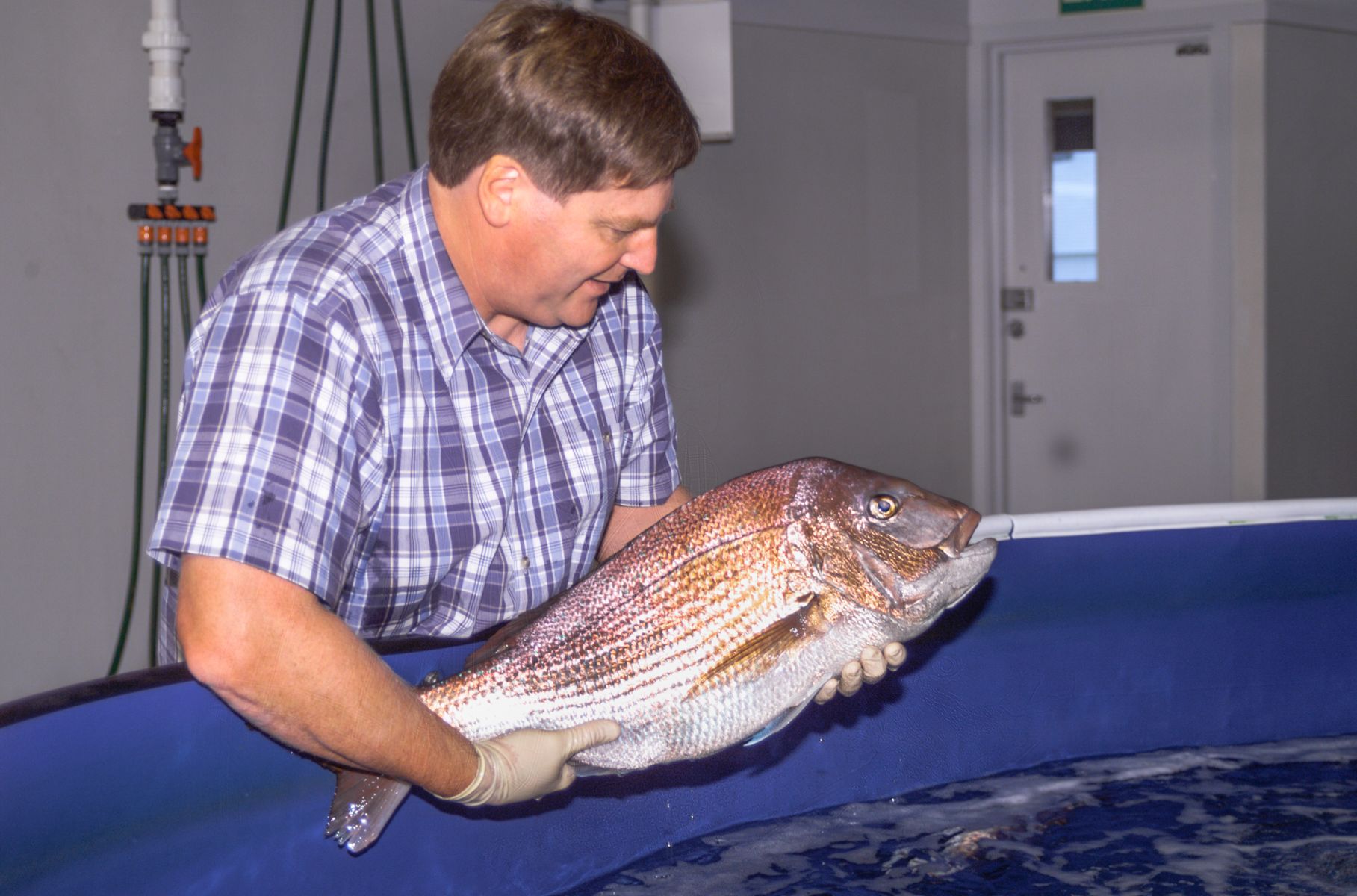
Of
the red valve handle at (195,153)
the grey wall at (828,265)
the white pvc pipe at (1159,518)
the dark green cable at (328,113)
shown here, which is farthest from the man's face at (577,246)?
the grey wall at (828,265)

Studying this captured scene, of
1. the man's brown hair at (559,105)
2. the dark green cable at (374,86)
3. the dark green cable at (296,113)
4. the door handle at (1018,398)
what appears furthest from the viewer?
the door handle at (1018,398)

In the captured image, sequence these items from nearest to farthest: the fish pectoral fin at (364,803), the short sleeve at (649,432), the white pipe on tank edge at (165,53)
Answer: the fish pectoral fin at (364,803) → the short sleeve at (649,432) → the white pipe on tank edge at (165,53)

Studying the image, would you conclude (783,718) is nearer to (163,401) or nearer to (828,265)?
(163,401)

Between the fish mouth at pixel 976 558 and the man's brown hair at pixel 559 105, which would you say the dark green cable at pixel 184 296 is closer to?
the man's brown hair at pixel 559 105

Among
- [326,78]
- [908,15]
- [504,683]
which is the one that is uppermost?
[908,15]

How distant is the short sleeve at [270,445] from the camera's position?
123 centimetres

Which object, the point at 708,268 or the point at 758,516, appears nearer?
the point at 758,516

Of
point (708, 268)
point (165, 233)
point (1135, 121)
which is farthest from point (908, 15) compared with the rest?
point (165, 233)

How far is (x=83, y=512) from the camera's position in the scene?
10.4ft

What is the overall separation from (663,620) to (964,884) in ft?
2.03

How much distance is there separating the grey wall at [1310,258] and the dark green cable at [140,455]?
156 inches

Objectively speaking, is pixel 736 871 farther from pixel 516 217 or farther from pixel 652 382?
pixel 516 217

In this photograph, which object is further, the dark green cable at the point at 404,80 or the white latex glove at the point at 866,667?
the dark green cable at the point at 404,80

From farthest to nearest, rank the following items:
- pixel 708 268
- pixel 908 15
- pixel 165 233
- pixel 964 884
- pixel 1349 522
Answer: pixel 908 15, pixel 708 268, pixel 165 233, pixel 1349 522, pixel 964 884
